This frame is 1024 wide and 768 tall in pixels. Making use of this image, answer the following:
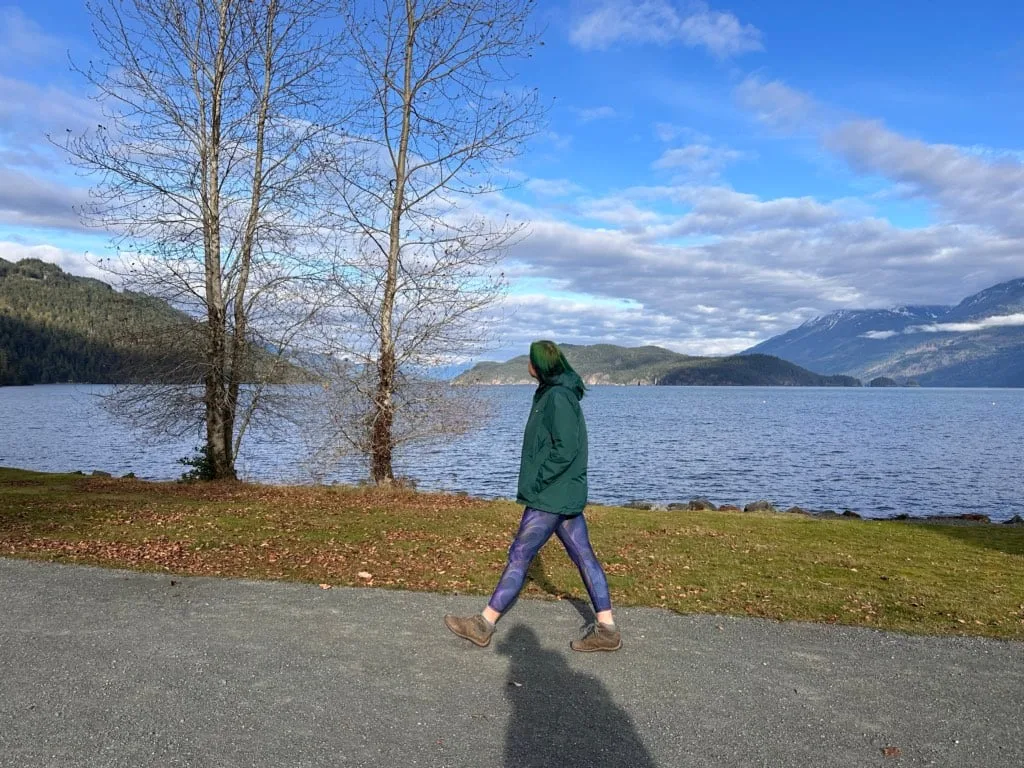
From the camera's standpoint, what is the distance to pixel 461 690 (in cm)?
542

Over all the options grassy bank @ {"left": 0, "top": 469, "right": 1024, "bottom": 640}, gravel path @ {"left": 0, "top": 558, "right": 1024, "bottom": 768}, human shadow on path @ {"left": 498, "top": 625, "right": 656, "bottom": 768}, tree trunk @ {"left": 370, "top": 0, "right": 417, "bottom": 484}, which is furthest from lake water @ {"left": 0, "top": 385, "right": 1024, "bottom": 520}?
human shadow on path @ {"left": 498, "top": 625, "right": 656, "bottom": 768}

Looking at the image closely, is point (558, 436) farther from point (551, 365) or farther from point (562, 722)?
point (562, 722)

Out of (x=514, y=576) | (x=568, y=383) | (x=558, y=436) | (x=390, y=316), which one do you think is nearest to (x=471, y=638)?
(x=514, y=576)

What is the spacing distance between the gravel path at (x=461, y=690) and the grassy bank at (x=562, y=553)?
836 mm

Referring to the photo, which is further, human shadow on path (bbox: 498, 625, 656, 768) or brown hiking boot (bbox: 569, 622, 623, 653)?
brown hiking boot (bbox: 569, 622, 623, 653)

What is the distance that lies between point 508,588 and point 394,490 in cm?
1059

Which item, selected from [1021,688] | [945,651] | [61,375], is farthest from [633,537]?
[61,375]

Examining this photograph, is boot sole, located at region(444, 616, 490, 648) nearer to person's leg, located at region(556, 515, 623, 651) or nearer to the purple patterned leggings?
the purple patterned leggings

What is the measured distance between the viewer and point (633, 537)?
40.4ft

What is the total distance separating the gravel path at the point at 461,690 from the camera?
445cm

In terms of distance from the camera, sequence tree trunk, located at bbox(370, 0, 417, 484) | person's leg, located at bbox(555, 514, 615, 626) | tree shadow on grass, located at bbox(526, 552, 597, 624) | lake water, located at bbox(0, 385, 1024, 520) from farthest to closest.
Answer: lake water, located at bbox(0, 385, 1024, 520) → tree trunk, located at bbox(370, 0, 417, 484) → tree shadow on grass, located at bbox(526, 552, 597, 624) → person's leg, located at bbox(555, 514, 615, 626)

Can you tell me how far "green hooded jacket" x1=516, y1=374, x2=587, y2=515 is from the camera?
617 cm

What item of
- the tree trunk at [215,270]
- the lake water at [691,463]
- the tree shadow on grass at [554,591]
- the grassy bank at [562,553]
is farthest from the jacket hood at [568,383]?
the tree trunk at [215,270]

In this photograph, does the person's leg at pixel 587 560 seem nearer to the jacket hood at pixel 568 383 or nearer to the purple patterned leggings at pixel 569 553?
the purple patterned leggings at pixel 569 553
